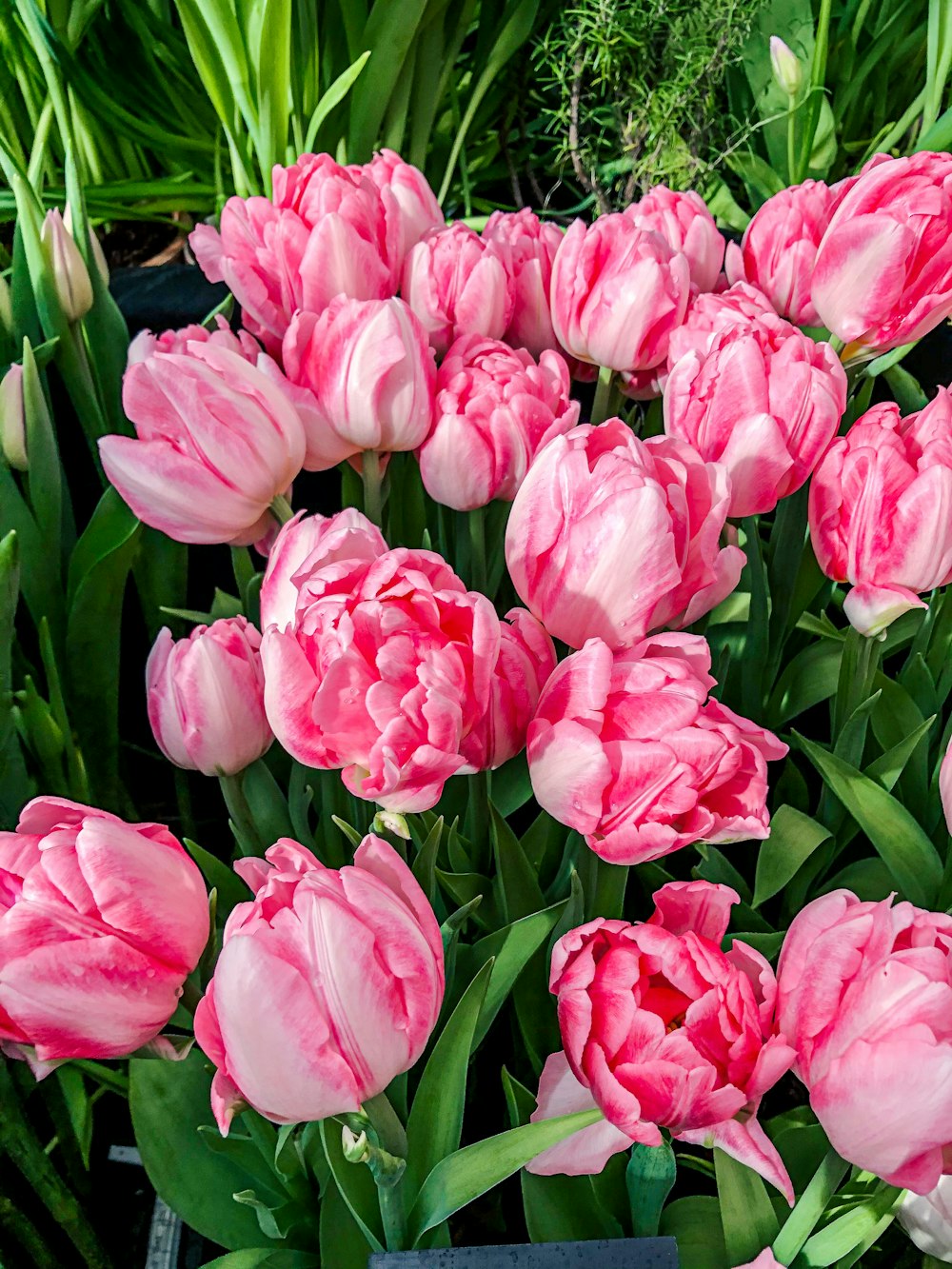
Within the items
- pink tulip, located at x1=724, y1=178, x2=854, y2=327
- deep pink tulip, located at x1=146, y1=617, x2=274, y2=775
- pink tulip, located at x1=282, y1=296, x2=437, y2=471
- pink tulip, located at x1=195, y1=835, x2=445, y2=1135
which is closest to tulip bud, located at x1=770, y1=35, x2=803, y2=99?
pink tulip, located at x1=724, y1=178, x2=854, y2=327

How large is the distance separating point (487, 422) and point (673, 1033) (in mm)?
274

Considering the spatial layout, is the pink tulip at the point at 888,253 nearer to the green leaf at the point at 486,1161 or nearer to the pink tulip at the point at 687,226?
the pink tulip at the point at 687,226

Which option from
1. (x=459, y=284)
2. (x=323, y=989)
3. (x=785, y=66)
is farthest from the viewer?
(x=785, y=66)

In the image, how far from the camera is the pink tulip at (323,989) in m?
0.27

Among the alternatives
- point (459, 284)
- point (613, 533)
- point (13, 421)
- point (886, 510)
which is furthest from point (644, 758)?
point (13, 421)

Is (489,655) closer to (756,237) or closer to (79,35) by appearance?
(756,237)

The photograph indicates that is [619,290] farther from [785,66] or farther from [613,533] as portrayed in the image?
[785,66]

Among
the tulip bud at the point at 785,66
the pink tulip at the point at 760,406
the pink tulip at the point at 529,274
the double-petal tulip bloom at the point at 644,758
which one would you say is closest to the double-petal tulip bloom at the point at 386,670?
the double-petal tulip bloom at the point at 644,758

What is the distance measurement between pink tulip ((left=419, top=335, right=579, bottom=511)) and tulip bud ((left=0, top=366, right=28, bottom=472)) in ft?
0.79

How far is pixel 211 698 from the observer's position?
1.39 ft

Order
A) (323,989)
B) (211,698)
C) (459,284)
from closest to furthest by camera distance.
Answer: (323,989) < (211,698) < (459,284)

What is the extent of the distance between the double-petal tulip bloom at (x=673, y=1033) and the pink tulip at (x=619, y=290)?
0.30 metres

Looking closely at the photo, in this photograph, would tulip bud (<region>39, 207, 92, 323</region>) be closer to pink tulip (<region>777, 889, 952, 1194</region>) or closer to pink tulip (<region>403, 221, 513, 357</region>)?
pink tulip (<region>403, 221, 513, 357</region>)

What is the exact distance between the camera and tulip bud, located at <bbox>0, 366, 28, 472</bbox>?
557 millimetres
